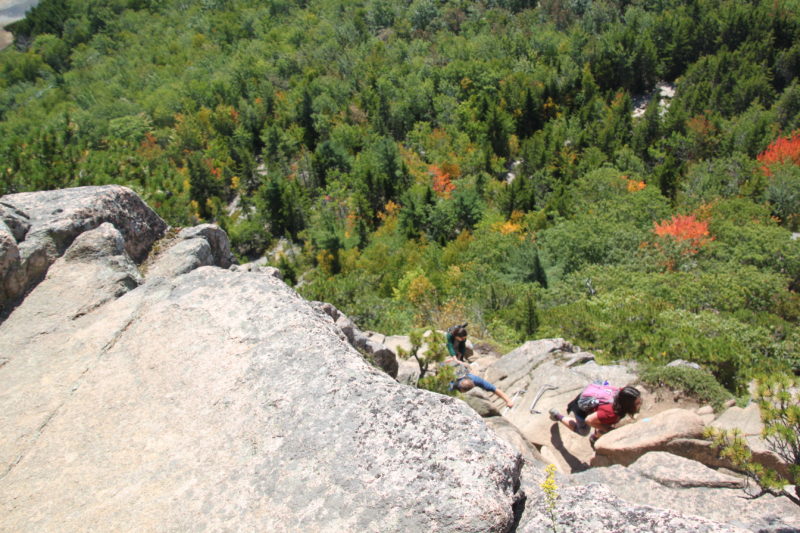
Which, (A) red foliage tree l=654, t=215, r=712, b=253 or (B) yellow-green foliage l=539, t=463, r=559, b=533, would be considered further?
(A) red foliage tree l=654, t=215, r=712, b=253

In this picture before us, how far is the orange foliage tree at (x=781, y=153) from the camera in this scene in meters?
27.0

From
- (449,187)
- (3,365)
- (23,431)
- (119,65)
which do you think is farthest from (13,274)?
(119,65)

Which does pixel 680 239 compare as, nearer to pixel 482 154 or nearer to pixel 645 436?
pixel 645 436

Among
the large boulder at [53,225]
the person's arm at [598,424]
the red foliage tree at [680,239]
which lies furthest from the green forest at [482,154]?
the large boulder at [53,225]

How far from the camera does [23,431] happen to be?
162 inches

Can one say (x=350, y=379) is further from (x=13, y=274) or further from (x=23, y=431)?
(x=13, y=274)

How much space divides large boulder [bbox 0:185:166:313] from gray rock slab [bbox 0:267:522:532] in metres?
1.30

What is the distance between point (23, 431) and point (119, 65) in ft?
209

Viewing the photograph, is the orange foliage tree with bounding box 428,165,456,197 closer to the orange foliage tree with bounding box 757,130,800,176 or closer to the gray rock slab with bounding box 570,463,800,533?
the orange foliage tree with bounding box 757,130,800,176

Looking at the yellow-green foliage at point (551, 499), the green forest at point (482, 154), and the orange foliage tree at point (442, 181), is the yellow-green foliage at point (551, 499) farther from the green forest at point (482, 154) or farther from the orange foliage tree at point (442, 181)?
the orange foliage tree at point (442, 181)

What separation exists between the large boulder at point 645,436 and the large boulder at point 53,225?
6950mm

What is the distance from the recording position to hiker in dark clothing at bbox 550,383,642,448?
6492 mm

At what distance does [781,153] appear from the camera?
2836 centimetres

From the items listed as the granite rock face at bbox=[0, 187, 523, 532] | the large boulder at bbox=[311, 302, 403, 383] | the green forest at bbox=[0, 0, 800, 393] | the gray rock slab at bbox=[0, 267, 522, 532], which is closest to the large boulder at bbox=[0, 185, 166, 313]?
the granite rock face at bbox=[0, 187, 523, 532]
